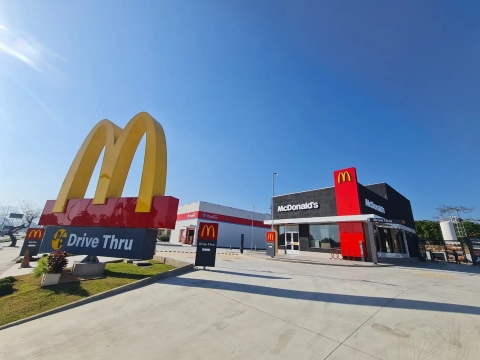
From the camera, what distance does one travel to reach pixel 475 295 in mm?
6773

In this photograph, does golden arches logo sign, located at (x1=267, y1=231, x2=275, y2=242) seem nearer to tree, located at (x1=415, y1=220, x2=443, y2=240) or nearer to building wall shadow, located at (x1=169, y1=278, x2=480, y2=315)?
building wall shadow, located at (x1=169, y1=278, x2=480, y2=315)

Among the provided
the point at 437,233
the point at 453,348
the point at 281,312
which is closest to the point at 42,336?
the point at 281,312

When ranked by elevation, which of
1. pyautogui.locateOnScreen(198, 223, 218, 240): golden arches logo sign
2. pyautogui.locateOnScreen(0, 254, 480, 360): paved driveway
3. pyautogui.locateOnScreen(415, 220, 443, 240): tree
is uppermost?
pyautogui.locateOnScreen(415, 220, 443, 240): tree

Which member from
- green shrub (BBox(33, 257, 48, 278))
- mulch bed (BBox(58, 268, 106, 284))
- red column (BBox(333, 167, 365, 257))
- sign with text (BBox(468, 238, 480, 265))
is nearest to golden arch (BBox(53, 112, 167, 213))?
green shrub (BBox(33, 257, 48, 278))

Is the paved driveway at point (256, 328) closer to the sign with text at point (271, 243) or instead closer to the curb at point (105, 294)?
the curb at point (105, 294)

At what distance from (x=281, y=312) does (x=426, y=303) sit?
13.4 feet

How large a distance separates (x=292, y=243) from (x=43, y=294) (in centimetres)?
2057

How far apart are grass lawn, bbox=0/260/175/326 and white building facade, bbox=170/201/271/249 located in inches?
1067

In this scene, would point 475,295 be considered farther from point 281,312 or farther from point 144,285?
point 144,285

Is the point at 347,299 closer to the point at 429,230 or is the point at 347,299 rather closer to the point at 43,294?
the point at 43,294

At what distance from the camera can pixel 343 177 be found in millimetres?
19578

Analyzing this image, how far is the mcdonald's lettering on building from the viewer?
8.34m

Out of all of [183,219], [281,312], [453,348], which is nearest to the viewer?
[453,348]

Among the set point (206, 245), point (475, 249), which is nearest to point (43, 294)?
point (206, 245)
